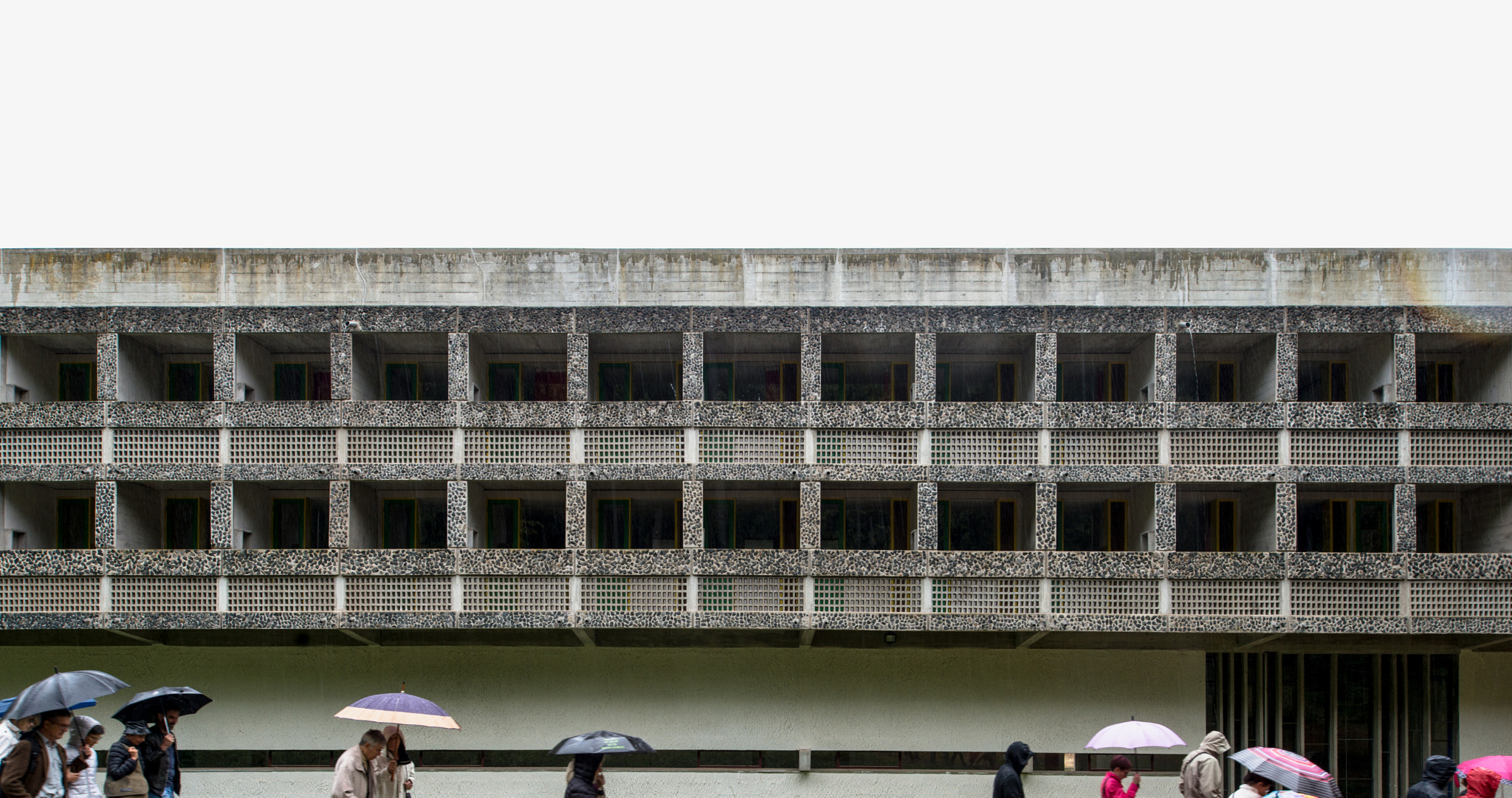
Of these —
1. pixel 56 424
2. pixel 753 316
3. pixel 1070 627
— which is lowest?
pixel 1070 627

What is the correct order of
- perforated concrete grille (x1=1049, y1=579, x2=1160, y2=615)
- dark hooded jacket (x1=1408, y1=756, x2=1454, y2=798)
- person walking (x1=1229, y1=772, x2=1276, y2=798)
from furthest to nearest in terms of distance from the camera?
perforated concrete grille (x1=1049, y1=579, x2=1160, y2=615) → dark hooded jacket (x1=1408, y1=756, x2=1454, y2=798) → person walking (x1=1229, y1=772, x2=1276, y2=798)

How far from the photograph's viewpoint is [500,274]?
2058 cm

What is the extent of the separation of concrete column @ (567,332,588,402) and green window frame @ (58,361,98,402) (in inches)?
397

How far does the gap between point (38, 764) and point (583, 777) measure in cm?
540

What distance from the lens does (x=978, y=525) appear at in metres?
21.4

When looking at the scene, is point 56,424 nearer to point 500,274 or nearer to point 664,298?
point 500,274

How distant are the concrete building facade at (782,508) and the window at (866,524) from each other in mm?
74

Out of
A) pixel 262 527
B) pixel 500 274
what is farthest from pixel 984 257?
pixel 262 527

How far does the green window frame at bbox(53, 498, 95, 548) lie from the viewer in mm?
21125

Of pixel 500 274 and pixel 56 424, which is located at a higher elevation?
pixel 500 274

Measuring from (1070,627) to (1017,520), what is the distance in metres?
2.73

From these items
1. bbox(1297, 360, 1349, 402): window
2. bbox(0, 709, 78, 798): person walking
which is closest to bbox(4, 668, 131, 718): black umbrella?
bbox(0, 709, 78, 798): person walking

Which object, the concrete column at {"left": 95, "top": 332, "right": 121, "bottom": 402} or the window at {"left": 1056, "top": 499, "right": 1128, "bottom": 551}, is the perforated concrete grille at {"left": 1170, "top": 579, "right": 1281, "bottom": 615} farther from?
the concrete column at {"left": 95, "top": 332, "right": 121, "bottom": 402}

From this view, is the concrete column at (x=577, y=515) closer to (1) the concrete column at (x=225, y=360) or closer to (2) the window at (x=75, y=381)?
(1) the concrete column at (x=225, y=360)
